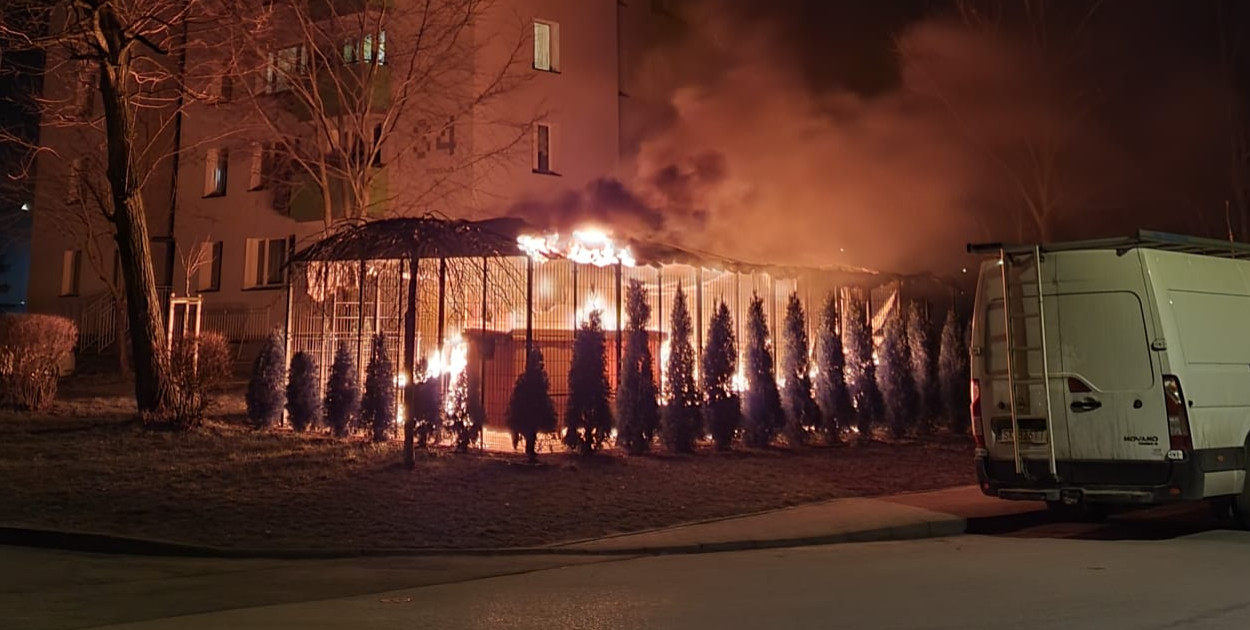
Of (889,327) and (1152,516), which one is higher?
(889,327)

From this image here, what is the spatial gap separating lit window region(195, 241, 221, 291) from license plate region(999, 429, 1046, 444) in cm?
2117

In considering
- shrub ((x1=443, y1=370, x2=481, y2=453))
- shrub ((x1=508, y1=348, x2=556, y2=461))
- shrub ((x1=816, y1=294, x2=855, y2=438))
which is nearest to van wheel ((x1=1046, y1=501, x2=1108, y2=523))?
shrub ((x1=816, y1=294, x2=855, y2=438))

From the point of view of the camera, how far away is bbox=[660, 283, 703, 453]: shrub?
1223cm

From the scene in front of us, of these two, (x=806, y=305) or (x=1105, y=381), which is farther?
(x=806, y=305)

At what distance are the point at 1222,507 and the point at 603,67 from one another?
18.2 m

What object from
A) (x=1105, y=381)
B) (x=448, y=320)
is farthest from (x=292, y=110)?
(x=1105, y=381)

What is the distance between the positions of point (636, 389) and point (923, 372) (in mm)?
6197

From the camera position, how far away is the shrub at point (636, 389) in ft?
39.0

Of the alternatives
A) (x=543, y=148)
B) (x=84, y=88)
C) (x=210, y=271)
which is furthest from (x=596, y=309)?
(x=210, y=271)

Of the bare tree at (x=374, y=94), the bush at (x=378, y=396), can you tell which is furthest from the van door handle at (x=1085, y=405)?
the bare tree at (x=374, y=94)

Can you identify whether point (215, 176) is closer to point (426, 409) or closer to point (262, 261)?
point (262, 261)

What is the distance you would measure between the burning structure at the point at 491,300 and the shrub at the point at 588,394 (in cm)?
39

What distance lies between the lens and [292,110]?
19.9 m

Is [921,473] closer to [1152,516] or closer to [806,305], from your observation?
[1152,516]
